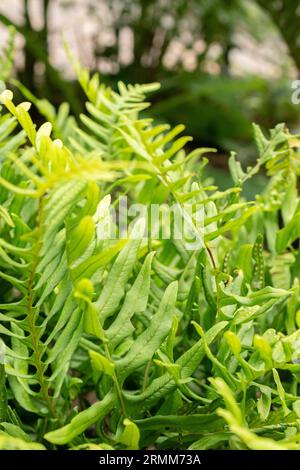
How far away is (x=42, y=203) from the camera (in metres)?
0.29

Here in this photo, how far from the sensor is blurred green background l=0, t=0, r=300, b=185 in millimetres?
2439

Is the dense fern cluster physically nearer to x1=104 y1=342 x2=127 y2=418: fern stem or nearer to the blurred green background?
x1=104 y1=342 x2=127 y2=418: fern stem

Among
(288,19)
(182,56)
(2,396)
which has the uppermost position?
(182,56)

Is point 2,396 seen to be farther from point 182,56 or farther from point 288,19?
point 182,56

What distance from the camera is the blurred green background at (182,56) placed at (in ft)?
8.00

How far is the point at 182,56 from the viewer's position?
2.82 m

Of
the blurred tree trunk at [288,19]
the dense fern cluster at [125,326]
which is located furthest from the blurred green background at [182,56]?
the dense fern cluster at [125,326]

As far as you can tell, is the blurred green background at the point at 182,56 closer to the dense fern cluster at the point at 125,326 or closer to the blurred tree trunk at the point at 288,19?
the blurred tree trunk at the point at 288,19

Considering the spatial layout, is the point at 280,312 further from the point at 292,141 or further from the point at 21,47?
the point at 21,47

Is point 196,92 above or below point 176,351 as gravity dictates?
above

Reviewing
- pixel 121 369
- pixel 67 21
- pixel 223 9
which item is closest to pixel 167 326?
pixel 121 369

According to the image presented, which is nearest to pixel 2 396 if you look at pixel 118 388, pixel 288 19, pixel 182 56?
pixel 118 388

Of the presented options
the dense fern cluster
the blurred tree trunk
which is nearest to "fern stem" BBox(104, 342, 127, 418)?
the dense fern cluster
